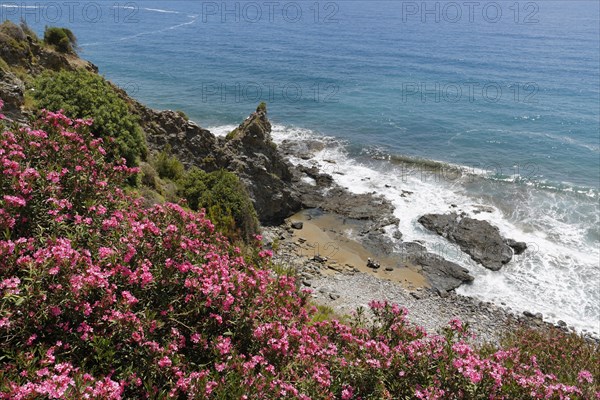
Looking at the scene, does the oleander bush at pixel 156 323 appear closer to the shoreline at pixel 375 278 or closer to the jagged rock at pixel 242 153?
the shoreline at pixel 375 278

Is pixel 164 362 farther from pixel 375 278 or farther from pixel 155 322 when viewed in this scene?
pixel 375 278

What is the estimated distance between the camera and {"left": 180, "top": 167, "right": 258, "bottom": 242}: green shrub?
21859 millimetres

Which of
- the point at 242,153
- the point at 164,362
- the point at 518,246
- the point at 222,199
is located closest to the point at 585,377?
the point at 164,362

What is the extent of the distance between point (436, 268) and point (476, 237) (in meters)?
5.32

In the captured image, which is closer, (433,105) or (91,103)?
(91,103)

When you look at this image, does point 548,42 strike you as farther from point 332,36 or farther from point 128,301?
point 128,301

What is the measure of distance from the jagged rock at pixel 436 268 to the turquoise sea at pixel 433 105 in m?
1.00

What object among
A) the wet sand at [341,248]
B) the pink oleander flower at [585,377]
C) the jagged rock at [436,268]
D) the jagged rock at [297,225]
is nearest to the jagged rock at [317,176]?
the wet sand at [341,248]

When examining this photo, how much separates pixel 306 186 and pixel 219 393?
30.8m

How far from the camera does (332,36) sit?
354 feet

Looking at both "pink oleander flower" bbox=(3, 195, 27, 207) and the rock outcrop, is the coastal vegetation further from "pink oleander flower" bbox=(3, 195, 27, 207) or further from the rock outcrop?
the rock outcrop

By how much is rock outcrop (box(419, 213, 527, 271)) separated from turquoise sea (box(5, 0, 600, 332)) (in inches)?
32.9

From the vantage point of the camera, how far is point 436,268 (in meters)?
27.9

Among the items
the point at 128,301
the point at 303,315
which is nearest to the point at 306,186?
the point at 303,315
